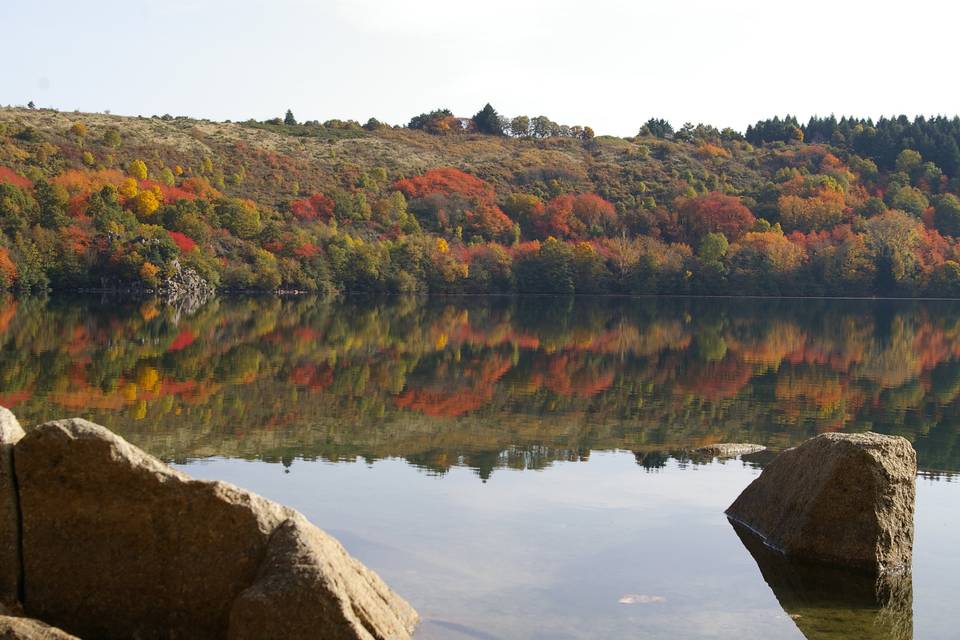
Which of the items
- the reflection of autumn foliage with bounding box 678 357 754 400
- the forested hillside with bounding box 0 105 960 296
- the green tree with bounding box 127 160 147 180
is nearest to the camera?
the reflection of autumn foliage with bounding box 678 357 754 400

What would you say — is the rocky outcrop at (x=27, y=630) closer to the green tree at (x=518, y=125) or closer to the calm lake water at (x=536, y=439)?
the calm lake water at (x=536, y=439)

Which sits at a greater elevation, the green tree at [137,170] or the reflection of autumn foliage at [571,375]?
the green tree at [137,170]

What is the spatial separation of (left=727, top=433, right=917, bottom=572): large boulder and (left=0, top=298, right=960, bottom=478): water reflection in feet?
20.1

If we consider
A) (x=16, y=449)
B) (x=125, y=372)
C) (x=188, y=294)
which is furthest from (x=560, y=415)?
(x=188, y=294)

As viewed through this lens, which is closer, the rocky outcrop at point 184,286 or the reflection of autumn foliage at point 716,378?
the reflection of autumn foliage at point 716,378

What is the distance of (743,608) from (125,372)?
72.0 ft

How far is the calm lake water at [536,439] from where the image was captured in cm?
1153

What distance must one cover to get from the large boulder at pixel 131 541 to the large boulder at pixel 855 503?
576cm

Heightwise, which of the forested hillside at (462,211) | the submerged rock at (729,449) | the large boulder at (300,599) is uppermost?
the forested hillside at (462,211)

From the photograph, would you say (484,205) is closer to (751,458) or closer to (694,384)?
(694,384)

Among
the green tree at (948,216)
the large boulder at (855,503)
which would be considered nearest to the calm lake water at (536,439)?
the large boulder at (855,503)

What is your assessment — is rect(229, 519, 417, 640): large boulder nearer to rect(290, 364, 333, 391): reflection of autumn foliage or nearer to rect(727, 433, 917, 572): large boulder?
rect(727, 433, 917, 572): large boulder

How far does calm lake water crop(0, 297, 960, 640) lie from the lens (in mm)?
11531

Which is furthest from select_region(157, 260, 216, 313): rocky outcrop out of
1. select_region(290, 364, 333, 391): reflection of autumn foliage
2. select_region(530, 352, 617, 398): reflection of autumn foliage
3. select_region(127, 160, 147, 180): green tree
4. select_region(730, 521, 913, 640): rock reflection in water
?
select_region(730, 521, 913, 640): rock reflection in water
